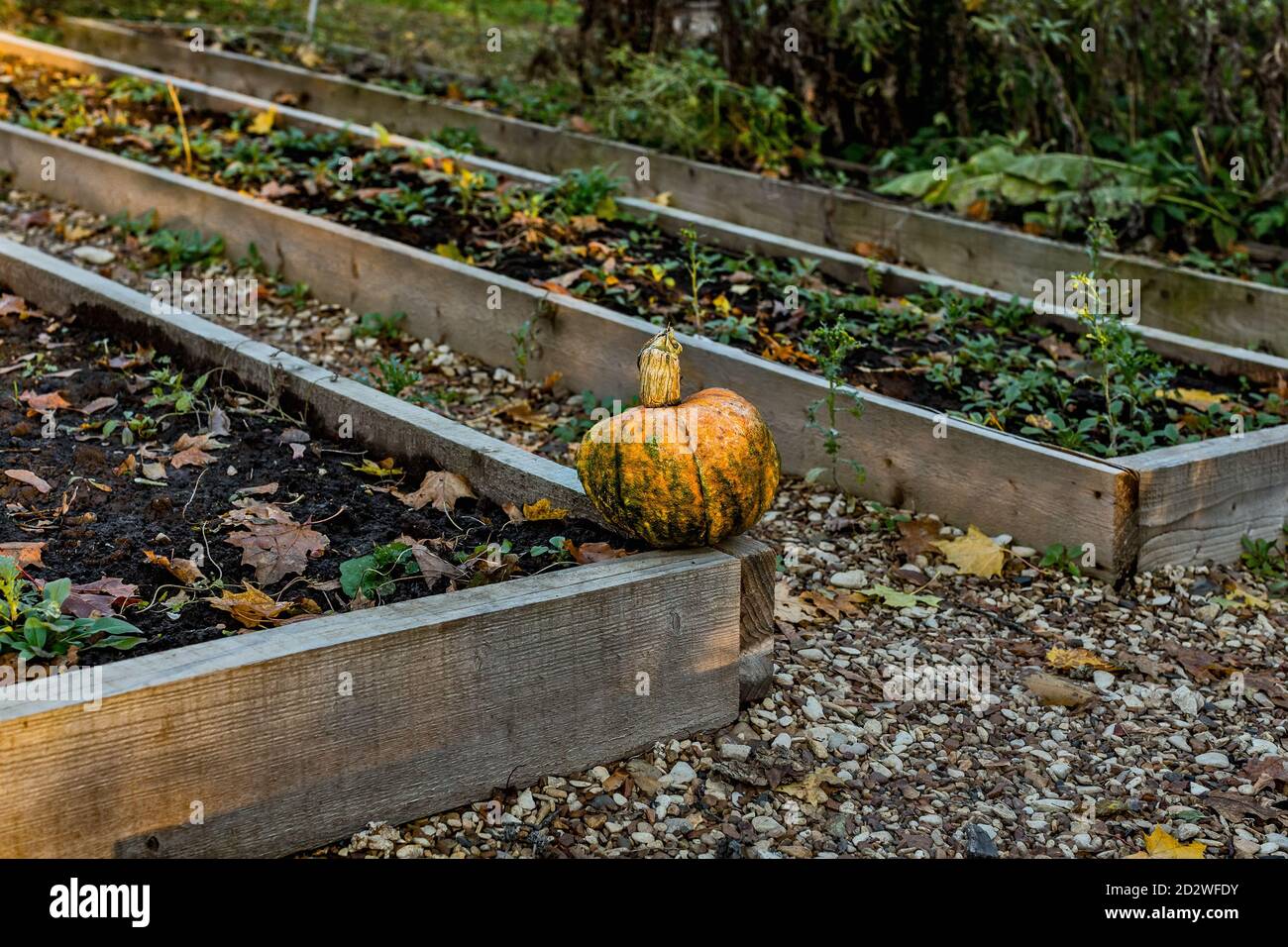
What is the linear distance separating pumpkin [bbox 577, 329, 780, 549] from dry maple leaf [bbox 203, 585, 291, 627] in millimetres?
744

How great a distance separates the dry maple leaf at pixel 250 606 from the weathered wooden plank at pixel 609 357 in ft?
6.80

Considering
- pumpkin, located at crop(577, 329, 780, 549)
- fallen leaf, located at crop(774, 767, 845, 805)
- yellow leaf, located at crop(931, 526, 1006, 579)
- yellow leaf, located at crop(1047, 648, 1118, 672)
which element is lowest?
fallen leaf, located at crop(774, 767, 845, 805)

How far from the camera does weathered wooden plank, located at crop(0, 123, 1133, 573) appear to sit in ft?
13.8

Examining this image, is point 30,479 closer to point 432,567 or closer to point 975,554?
point 432,567

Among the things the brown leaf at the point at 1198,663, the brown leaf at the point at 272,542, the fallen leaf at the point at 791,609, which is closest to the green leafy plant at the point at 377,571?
the brown leaf at the point at 272,542

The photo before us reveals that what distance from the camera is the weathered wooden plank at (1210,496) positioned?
4152 millimetres

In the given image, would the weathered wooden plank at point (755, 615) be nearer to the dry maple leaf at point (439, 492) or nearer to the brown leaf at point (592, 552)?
the brown leaf at point (592, 552)

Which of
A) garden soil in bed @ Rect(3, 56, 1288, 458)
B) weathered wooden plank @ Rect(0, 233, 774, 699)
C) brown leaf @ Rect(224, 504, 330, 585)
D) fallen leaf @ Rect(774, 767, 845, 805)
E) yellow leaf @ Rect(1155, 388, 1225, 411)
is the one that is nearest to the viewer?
fallen leaf @ Rect(774, 767, 845, 805)

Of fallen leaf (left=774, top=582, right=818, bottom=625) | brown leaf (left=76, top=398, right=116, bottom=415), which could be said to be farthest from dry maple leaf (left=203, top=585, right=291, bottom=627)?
brown leaf (left=76, top=398, right=116, bottom=415)

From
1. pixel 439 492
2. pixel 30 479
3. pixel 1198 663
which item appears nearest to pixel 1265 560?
pixel 1198 663

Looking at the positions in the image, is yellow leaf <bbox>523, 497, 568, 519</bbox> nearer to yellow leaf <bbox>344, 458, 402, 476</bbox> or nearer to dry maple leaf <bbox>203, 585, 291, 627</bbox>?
yellow leaf <bbox>344, 458, 402, 476</bbox>

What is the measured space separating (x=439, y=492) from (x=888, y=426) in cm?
146

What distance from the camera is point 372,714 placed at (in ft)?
A: 9.31
